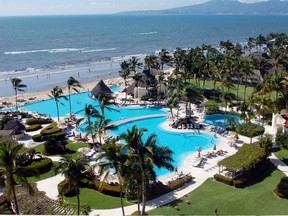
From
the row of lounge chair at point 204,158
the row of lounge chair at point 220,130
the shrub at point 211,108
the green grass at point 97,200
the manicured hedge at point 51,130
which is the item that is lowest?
the green grass at point 97,200

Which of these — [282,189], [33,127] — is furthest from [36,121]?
[282,189]

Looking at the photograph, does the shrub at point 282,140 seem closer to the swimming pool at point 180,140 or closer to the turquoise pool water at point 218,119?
the swimming pool at point 180,140

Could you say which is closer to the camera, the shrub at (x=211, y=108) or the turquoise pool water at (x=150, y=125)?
the turquoise pool water at (x=150, y=125)

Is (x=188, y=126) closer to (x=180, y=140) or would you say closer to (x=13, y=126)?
(x=180, y=140)

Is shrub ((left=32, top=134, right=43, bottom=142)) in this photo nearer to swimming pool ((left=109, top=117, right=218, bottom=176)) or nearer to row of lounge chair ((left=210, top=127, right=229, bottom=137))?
swimming pool ((left=109, top=117, right=218, bottom=176))

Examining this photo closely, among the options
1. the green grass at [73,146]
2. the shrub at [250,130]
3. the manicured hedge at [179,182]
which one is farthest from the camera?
the green grass at [73,146]

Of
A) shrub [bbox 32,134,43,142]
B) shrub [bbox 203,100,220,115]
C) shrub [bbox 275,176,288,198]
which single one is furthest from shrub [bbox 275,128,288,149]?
shrub [bbox 32,134,43,142]

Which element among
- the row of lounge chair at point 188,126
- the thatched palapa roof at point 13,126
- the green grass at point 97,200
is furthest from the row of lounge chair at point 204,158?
the thatched palapa roof at point 13,126

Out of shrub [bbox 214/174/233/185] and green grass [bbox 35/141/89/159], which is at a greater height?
shrub [bbox 214/174/233/185]
